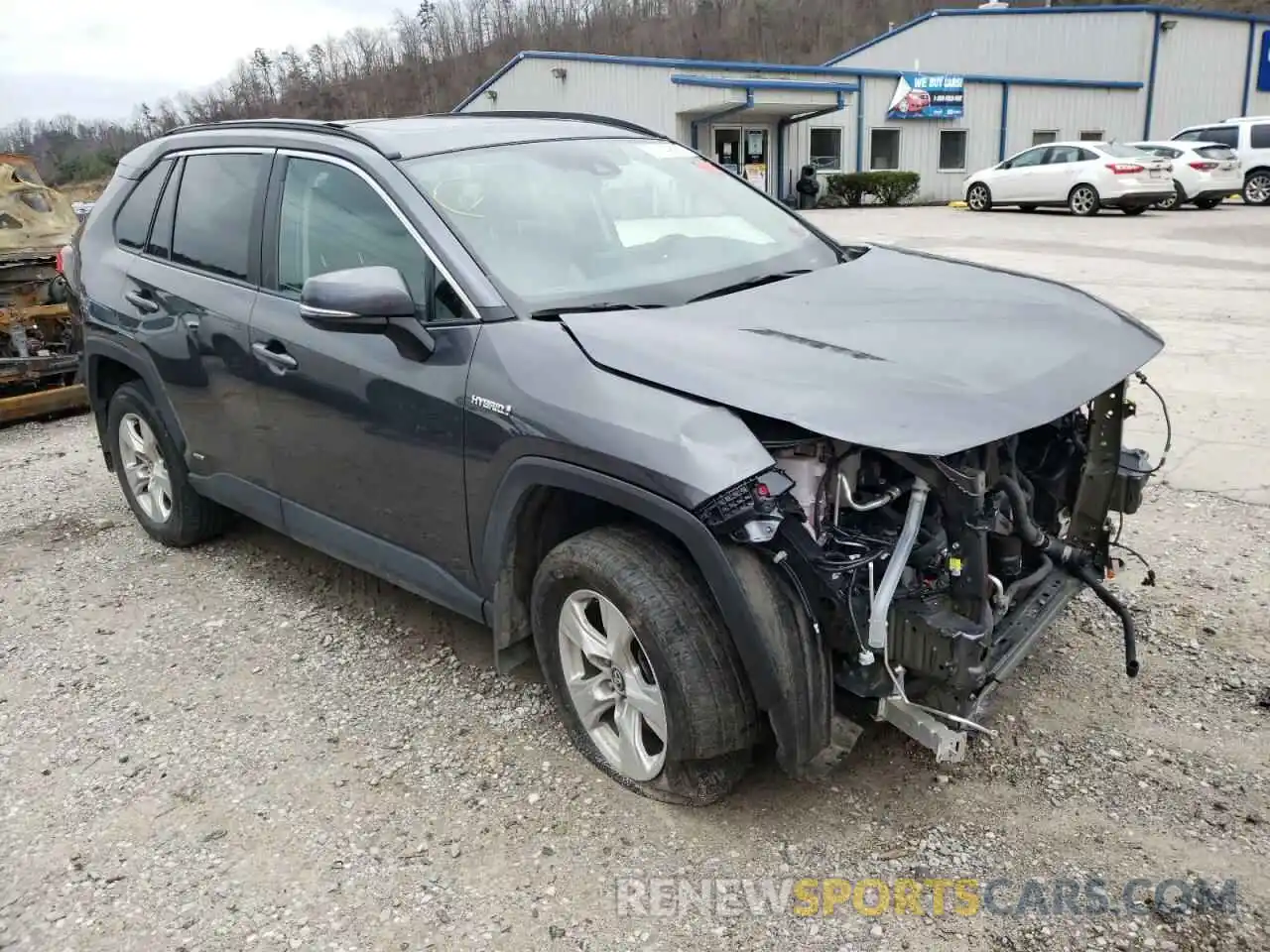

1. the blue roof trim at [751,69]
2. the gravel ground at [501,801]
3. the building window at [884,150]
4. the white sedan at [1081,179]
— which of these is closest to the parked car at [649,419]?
the gravel ground at [501,801]

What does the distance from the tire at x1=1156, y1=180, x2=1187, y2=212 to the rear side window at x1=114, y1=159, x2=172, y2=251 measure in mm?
21105

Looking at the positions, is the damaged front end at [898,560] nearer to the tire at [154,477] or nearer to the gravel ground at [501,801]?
the gravel ground at [501,801]

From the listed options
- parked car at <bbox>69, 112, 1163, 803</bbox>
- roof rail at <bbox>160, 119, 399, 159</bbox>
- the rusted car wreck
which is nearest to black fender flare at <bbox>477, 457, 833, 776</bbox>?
parked car at <bbox>69, 112, 1163, 803</bbox>

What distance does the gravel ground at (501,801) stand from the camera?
260 cm

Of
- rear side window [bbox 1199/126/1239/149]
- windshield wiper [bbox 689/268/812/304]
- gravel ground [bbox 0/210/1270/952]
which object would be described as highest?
windshield wiper [bbox 689/268/812/304]

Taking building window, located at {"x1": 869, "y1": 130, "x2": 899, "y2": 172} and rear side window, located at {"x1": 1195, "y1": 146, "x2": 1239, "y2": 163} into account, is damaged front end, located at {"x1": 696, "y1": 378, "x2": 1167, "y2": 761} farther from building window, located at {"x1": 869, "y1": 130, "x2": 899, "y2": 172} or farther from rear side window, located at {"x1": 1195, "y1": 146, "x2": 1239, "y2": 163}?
building window, located at {"x1": 869, "y1": 130, "x2": 899, "y2": 172}

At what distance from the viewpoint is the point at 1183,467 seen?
218 inches

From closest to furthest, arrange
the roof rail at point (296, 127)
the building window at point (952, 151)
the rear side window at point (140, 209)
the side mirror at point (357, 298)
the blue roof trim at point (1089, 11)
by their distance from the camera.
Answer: the side mirror at point (357, 298) < the roof rail at point (296, 127) < the rear side window at point (140, 209) < the building window at point (952, 151) < the blue roof trim at point (1089, 11)

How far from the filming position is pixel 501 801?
10.1 ft

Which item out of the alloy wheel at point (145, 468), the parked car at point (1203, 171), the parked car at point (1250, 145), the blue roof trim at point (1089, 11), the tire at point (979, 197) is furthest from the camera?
the blue roof trim at point (1089, 11)

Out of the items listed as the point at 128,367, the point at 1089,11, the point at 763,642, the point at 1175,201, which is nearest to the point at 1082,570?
the point at 763,642

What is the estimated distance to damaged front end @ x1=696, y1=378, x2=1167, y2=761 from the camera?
2492 millimetres

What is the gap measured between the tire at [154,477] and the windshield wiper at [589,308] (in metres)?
2.43

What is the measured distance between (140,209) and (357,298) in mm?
2435
